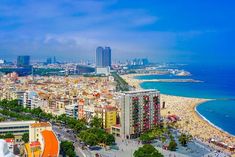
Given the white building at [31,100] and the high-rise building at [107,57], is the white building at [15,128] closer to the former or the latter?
the white building at [31,100]

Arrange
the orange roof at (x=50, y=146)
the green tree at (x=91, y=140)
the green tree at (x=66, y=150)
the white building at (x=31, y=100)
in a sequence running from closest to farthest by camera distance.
Answer: 1. the orange roof at (x=50, y=146)
2. the green tree at (x=66, y=150)
3. the green tree at (x=91, y=140)
4. the white building at (x=31, y=100)

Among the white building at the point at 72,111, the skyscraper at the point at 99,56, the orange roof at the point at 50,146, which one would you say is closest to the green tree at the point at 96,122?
the white building at the point at 72,111

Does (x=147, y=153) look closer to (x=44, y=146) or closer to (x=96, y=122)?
(x=44, y=146)

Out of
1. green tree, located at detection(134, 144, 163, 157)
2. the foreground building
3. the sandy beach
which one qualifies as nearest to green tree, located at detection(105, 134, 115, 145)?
green tree, located at detection(134, 144, 163, 157)

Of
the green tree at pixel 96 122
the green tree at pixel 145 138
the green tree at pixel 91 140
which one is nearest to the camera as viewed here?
the green tree at pixel 91 140

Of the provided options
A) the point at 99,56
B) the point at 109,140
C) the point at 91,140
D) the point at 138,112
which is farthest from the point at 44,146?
the point at 99,56

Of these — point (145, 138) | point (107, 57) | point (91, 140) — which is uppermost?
point (107, 57)

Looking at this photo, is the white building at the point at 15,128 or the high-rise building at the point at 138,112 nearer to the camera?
the white building at the point at 15,128
